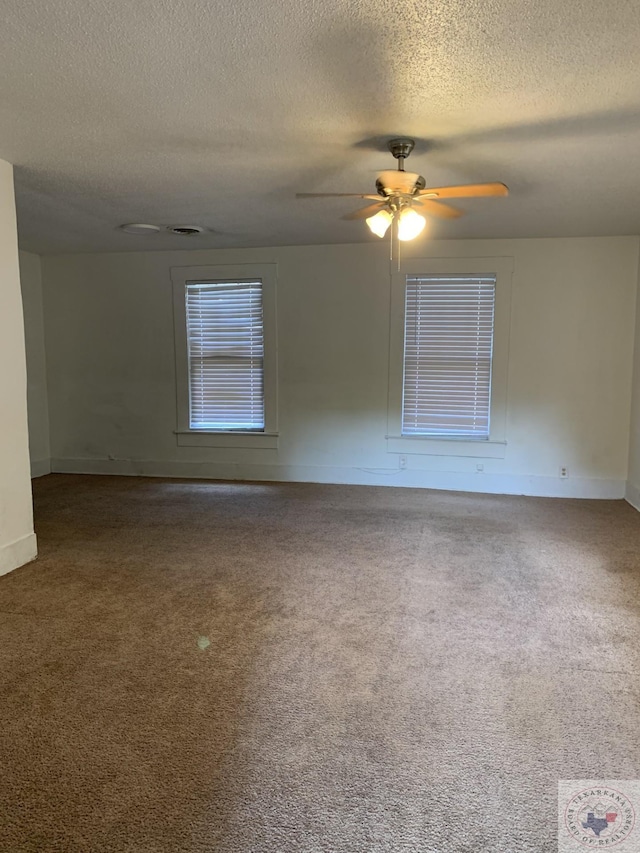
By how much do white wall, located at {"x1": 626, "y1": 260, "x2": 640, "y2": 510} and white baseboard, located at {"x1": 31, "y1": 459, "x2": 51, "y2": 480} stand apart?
6.14 metres

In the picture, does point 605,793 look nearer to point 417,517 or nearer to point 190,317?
point 417,517

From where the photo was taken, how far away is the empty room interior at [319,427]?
1651mm

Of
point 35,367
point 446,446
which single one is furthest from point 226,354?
point 446,446

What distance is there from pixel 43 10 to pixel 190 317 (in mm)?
3907

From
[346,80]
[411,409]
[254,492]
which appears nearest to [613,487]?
[411,409]

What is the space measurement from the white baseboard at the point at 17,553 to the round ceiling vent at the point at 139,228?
260 cm

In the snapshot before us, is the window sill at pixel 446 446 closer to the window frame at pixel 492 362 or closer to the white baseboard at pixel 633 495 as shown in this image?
the window frame at pixel 492 362

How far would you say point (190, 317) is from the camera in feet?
18.2

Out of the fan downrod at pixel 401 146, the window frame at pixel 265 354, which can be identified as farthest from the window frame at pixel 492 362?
the fan downrod at pixel 401 146

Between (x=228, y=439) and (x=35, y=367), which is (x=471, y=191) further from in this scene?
(x=35, y=367)

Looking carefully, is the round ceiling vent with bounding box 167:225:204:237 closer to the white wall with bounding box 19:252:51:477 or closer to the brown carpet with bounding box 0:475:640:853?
the white wall with bounding box 19:252:51:477

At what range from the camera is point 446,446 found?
16.8 ft

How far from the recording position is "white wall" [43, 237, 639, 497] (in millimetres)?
4793

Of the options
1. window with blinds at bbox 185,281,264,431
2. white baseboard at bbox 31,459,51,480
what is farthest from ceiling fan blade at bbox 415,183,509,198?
white baseboard at bbox 31,459,51,480
